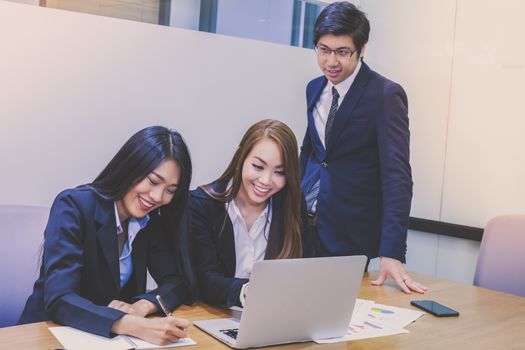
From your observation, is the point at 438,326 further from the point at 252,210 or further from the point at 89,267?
the point at 89,267

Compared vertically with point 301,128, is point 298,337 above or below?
below

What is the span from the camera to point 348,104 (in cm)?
247

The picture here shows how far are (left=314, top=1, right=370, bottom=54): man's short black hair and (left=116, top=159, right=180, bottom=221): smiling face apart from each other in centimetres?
83

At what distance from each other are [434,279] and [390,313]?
0.63 m

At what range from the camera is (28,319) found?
1.79 metres

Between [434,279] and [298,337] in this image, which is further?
[434,279]

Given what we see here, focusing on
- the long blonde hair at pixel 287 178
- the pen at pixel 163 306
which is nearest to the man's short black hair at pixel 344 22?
the long blonde hair at pixel 287 178

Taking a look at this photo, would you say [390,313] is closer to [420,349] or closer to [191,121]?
[420,349]

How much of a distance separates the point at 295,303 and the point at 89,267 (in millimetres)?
609

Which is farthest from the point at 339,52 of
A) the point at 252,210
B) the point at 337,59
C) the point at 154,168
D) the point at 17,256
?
the point at 17,256

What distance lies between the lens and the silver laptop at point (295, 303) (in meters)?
1.52

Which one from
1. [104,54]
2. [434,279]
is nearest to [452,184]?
[434,279]

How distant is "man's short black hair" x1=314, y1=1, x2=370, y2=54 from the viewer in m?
2.36

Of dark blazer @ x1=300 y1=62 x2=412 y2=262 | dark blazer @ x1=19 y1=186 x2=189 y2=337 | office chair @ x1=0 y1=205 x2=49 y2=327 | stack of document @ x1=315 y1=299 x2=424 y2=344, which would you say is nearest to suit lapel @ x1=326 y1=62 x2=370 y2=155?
dark blazer @ x1=300 y1=62 x2=412 y2=262
